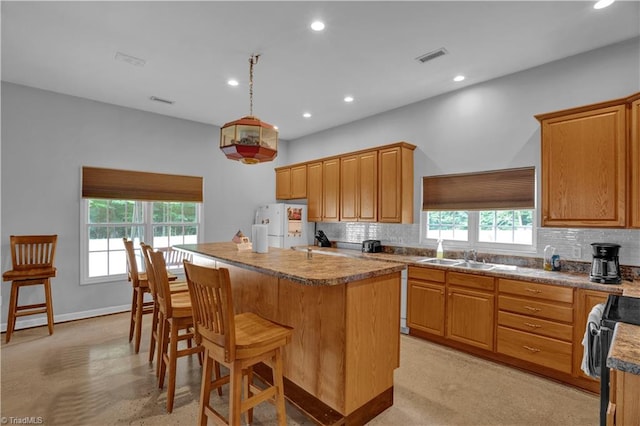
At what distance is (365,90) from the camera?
13.1 ft

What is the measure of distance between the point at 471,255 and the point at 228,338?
124 inches

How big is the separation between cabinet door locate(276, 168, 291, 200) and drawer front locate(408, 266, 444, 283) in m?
2.99

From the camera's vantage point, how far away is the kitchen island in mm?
1994

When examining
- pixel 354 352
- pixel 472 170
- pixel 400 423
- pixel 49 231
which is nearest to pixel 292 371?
pixel 354 352

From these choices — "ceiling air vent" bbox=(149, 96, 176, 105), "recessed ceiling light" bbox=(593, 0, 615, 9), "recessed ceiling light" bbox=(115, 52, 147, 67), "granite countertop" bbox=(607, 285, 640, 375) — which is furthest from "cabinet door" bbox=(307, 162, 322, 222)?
"granite countertop" bbox=(607, 285, 640, 375)

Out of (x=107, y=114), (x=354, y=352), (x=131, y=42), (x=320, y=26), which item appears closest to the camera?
(x=354, y=352)

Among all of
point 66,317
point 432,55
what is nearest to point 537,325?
point 432,55

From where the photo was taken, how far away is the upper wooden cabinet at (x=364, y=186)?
13.9 feet

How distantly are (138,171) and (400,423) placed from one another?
460 cm

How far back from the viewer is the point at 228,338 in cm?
167

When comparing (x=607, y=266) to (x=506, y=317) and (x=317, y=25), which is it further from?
(x=317, y=25)

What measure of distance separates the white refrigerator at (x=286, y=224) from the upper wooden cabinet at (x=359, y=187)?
963 mm

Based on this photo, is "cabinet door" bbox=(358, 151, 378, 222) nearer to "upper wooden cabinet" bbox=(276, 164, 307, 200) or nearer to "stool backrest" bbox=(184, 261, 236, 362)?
"upper wooden cabinet" bbox=(276, 164, 307, 200)

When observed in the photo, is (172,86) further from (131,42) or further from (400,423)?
(400,423)
